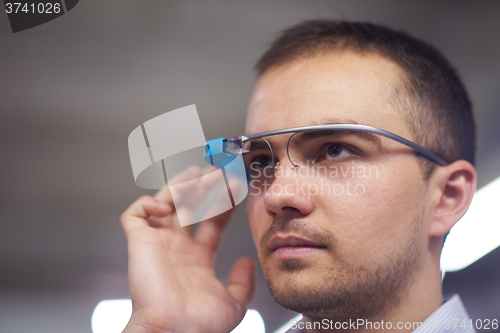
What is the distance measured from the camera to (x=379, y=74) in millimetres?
899

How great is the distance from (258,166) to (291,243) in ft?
0.88

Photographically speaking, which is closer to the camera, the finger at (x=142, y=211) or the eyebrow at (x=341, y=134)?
the eyebrow at (x=341, y=134)

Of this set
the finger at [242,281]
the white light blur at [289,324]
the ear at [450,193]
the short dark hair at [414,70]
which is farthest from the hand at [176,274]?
the ear at [450,193]

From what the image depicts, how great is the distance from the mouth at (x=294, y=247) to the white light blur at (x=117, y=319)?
351 mm

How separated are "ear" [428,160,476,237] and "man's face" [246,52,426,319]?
0.21 feet

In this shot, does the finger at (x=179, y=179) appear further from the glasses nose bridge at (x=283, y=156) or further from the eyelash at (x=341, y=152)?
the eyelash at (x=341, y=152)

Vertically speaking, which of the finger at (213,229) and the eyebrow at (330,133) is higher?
the eyebrow at (330,133)

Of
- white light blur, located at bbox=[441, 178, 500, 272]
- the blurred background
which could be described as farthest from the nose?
white light blur, located at bbox=[441, 178, 500, 272]

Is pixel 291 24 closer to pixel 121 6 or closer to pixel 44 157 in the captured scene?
pixel 121 6

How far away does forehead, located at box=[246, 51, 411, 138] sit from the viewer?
0.85 meters

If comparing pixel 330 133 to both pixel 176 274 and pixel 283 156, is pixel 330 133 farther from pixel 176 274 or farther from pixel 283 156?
pixel 176 274

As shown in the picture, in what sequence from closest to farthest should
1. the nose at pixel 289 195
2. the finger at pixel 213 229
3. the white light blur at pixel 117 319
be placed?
the nose at pixel 289 195
the white light blur at pixel 117 319
the finger at pixel 213 229

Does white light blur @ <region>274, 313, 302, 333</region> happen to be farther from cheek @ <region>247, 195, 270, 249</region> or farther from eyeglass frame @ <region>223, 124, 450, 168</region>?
eyeglass frame @ <region>223, 124, 450, 168</region>

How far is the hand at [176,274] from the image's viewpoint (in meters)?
0.89
